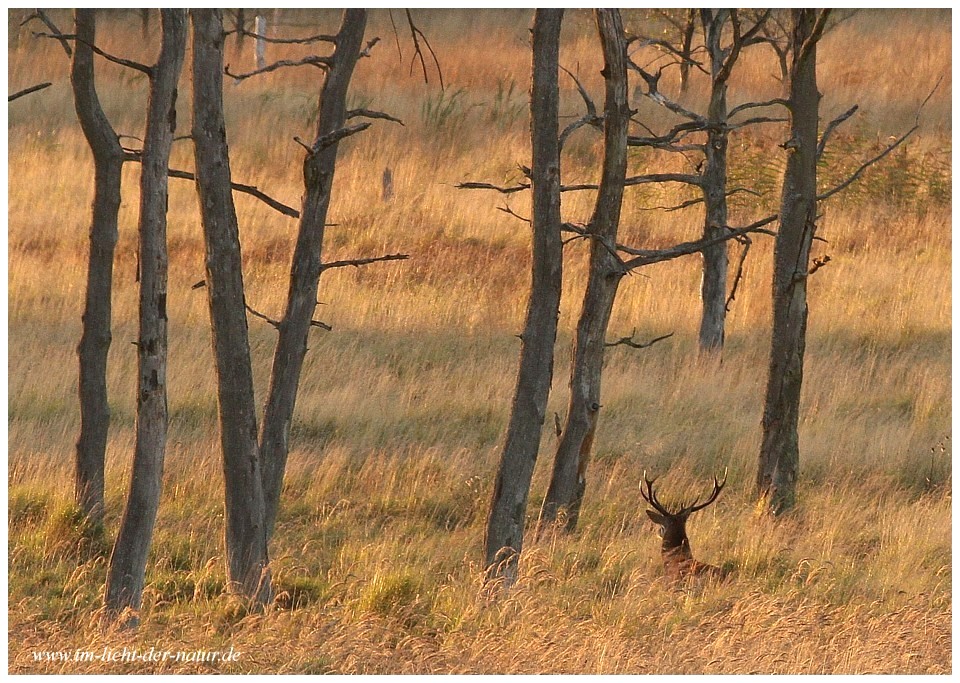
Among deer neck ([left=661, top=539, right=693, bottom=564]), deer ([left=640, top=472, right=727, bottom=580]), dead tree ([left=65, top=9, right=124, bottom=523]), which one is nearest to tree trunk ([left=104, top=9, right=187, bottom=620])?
dead tree ([left=65, top=9, right=124, bottom=523])

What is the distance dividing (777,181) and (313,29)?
1645 centimetres

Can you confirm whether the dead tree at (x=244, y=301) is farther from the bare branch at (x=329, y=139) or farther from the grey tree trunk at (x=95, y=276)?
the grey tree trunk at (x=95, y=276)

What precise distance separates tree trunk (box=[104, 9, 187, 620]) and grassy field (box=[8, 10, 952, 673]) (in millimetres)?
317

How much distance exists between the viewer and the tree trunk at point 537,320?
20.4ft

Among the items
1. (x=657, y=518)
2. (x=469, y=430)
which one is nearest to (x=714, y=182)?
(x=469, y=430)

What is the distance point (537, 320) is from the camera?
20.9ft

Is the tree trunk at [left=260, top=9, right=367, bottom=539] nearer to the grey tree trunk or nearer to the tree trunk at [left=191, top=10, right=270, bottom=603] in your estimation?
the tree trunk at [left=191, top=10, right=270, bottom=603]

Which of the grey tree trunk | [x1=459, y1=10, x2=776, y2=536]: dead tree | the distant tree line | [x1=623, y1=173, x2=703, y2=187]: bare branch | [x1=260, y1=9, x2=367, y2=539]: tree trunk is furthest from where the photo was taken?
[x1=623, y1=173, x2=703, y2=187]: bare branch

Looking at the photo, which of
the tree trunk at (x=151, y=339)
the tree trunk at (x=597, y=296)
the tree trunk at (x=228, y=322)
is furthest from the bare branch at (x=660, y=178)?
the tree trunk at (x=151, y=339)

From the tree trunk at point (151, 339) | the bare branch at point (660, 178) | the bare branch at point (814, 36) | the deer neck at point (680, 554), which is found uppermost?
the bare branch at point (814, 36)

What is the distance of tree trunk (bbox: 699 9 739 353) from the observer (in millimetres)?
10648

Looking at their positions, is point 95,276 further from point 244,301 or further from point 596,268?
point 596,268

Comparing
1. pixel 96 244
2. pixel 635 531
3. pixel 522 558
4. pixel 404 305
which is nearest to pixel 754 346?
pixel 404 305

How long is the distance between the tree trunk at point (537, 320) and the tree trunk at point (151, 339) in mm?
1894
